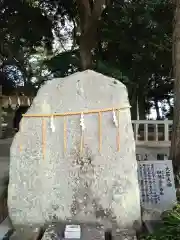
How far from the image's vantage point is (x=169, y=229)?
8.14 feet

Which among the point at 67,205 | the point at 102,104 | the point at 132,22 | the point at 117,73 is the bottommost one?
the point at 67,205

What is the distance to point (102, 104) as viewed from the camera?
3049mm

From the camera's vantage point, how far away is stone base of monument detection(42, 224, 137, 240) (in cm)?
257

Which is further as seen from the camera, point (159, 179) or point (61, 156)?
point (159, 179)

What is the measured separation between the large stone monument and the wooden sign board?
0.30 meters

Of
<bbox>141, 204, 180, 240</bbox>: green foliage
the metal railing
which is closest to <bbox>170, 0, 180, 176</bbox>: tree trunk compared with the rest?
<bbox>141, 204, 180, 240</bbox>: green foliage

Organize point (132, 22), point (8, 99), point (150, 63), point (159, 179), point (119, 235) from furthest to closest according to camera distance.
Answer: point (8, 99), point (150, 63), point (132, 22), point (159, 179), point (119, 235)

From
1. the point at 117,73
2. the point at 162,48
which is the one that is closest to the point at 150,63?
the point at 162,48

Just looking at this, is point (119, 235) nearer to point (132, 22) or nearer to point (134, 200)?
point (134, 200)

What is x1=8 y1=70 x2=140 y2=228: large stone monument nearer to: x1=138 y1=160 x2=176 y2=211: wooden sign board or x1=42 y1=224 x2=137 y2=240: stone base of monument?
x1=42 y1=224 x2=137 y2=240: stone base of monument

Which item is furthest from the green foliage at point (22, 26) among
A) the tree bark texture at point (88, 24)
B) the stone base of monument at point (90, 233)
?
the stone base of monument at point (90, 233)

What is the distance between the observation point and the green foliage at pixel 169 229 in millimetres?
2408

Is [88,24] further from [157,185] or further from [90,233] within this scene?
[90,233]

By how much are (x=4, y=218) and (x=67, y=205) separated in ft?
2.64
